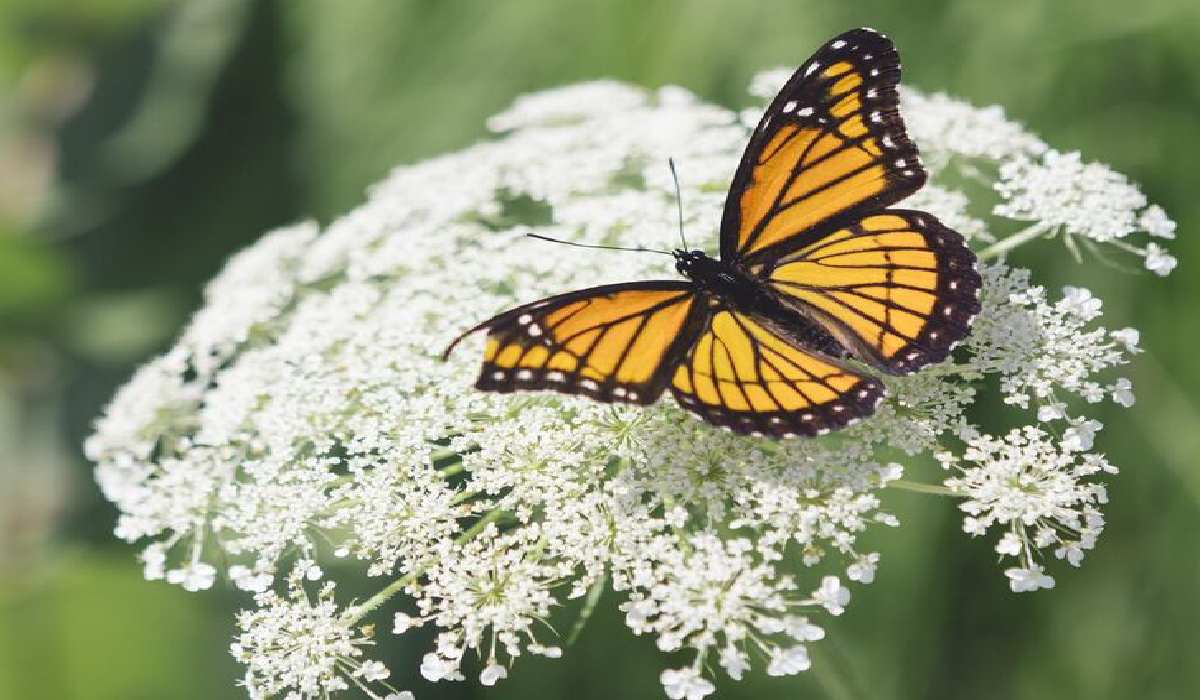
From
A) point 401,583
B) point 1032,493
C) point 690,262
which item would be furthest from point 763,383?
point 401,583

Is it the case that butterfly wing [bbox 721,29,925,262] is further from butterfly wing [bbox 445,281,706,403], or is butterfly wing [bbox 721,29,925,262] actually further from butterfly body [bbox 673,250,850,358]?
butterfly wing [bbox 445,281,706,403]

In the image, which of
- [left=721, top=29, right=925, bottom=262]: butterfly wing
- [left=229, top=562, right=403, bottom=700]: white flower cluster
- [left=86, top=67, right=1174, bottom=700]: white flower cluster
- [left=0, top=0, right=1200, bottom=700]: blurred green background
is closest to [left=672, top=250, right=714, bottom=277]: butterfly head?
[left=721, top=29, right=925, bottom=262]: butterfly wing

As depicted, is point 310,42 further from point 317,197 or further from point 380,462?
point 380,462

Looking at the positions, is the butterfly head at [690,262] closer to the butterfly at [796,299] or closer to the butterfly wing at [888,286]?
the butterfly at [796,299]

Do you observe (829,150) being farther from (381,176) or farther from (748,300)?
(381,176)

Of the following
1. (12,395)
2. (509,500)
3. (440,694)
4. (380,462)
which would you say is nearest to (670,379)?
(509,500)

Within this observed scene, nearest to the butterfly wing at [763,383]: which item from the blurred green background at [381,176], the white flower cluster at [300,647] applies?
the blurred green background at [381,176]
